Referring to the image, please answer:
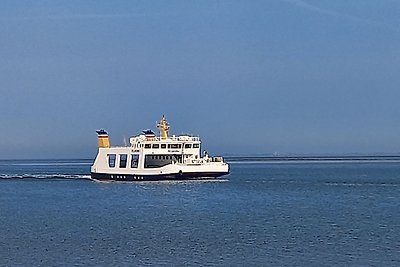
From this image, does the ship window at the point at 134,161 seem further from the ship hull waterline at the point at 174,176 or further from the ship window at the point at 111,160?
the ship window at the point at 111,160

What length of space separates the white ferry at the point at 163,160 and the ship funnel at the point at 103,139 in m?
3.89

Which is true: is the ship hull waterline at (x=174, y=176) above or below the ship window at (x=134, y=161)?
below

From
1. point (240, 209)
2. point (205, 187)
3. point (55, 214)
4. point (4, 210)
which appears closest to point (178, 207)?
point (240, 209)

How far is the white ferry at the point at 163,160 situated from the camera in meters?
91.1

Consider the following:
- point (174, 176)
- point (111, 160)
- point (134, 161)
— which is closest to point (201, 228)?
point (174, 176)

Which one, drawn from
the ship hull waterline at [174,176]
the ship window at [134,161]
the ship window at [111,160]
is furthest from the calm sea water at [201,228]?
the ship window at [111,160]

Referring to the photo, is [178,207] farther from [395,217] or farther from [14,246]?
[14,246]

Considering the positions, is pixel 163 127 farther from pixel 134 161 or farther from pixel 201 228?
pixel 201 228

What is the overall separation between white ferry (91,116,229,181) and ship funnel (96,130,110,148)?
3.89 m

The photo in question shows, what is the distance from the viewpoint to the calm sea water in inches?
1499

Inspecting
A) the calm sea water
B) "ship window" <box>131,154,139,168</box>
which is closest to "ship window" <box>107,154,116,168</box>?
"ship window" <box>131,154,139,168</box>

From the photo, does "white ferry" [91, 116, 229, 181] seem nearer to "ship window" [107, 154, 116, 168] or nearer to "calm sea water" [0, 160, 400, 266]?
"ship window" [107, 154, 116, 168]

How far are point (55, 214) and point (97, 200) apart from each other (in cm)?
1417

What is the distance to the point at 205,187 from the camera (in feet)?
296
